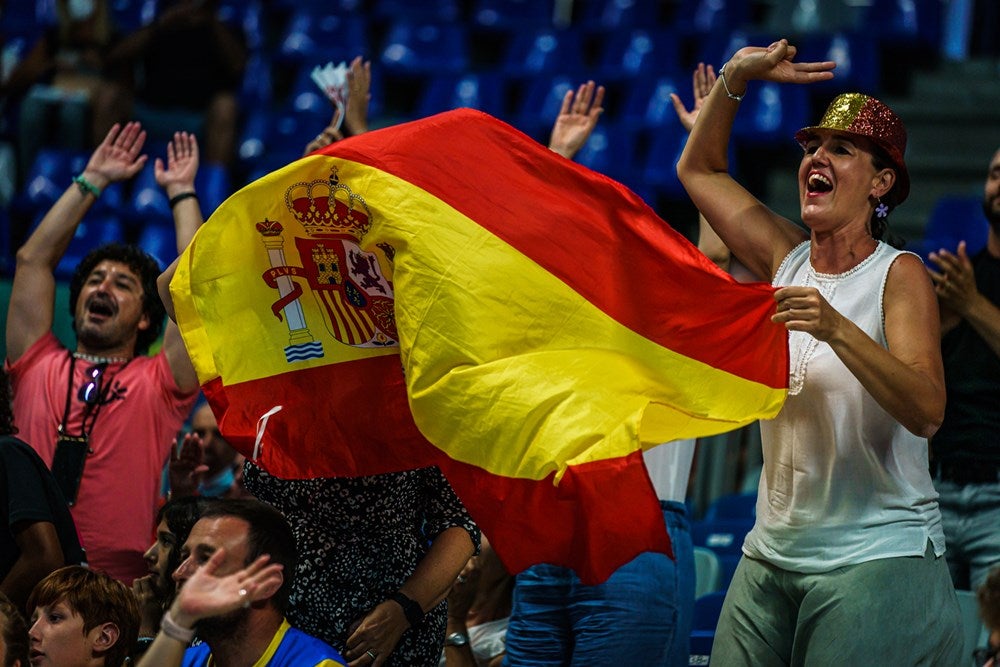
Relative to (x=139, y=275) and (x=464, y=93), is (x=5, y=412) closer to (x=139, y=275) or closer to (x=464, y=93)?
(x=139, y=275)

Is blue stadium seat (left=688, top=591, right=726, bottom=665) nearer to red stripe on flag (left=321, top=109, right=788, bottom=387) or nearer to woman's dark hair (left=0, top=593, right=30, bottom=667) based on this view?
red stripe on flag (left=321, top=109, right=788, bottom=387)

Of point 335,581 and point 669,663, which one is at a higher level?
point 335,581

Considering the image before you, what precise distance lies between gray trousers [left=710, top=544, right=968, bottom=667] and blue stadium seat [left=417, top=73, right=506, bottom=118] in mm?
7040

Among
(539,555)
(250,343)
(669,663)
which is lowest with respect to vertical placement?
(669,663)

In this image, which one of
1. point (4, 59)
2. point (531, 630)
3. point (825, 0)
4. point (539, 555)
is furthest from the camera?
point (4, 59)

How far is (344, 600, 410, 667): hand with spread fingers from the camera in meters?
3.40

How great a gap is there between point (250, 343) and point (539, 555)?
38.0 inches

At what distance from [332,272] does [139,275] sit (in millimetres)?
1705

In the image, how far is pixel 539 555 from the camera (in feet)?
10.3

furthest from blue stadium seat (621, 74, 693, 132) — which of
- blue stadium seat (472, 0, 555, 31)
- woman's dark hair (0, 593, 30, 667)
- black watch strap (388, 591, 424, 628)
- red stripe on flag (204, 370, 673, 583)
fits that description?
woman's dark hair (0, 593, 30, 667)

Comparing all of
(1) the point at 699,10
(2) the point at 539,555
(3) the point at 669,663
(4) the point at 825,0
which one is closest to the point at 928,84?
(4) the point at 825,0

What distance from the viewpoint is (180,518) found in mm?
4098

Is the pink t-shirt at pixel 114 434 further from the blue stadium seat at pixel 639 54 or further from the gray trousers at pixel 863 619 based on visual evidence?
the blue stadium seat at pixel 639 54

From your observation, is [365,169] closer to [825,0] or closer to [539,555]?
[539,555]
